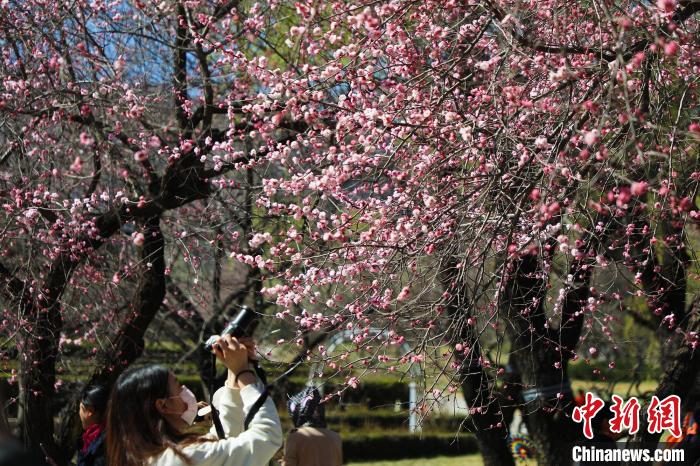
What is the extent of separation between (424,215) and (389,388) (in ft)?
54.9

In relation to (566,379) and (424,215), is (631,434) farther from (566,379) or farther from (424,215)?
(424,215)

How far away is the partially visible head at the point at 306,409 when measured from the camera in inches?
214

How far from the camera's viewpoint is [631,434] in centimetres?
682

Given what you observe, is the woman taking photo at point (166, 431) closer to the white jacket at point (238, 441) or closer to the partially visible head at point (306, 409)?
the white jacket at point (238, 441)

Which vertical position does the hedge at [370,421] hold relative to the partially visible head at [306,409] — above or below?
below

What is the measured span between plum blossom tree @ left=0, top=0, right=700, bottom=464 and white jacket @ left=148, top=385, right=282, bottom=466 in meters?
1.34

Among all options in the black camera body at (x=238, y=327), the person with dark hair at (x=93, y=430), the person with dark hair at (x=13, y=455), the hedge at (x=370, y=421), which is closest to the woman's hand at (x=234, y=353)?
the black camera body at (x=238, y=327)

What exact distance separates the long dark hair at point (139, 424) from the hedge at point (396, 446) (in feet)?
48.2

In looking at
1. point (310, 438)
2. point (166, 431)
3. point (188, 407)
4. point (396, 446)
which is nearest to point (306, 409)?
point (310, 438)

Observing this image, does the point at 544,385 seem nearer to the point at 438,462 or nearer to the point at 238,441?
the point at 238,441

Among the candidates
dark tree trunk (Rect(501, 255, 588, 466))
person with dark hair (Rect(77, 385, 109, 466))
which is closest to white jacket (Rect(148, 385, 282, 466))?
person with dark hair (Rect(77, 385, 109, 466))

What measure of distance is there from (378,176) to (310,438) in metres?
1.67

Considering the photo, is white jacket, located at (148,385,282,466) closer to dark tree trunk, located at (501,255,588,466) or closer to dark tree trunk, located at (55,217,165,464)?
dark tree trunk, located at (501,255,588,466)

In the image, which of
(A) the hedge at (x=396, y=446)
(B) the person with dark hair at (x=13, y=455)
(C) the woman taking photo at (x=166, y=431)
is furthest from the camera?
(A) the hedge at (x=396, y=446)
